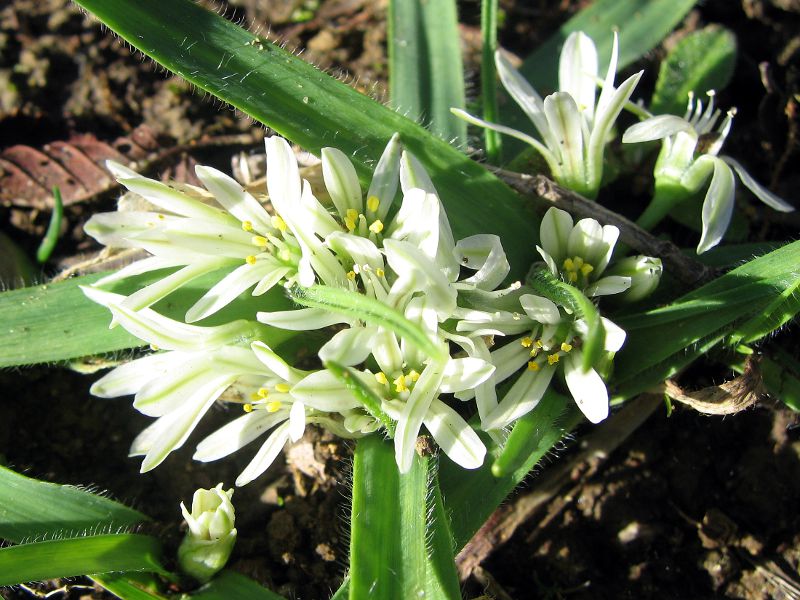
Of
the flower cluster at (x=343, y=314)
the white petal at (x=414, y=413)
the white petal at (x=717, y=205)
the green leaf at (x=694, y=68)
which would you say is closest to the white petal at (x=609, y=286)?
the flower cluster at (x=343, y=314)

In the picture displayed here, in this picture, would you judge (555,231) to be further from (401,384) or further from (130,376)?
(130,376)

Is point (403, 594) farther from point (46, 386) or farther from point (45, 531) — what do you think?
point (46, 386)

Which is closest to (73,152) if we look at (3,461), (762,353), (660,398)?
(3,461)

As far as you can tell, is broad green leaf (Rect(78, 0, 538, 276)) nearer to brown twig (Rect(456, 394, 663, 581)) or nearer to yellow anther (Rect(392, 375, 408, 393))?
yellow anther (Rect(392, 375, 408, 393))

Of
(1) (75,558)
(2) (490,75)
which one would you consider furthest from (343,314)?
(2) (490,75)

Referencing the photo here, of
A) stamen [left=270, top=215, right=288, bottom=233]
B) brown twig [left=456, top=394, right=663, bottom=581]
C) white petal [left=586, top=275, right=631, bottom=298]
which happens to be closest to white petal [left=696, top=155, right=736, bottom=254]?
white petal [left=586, top=275, right=631, bottom=298]

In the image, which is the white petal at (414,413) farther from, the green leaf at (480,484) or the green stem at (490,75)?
the green stem at (490,75)
